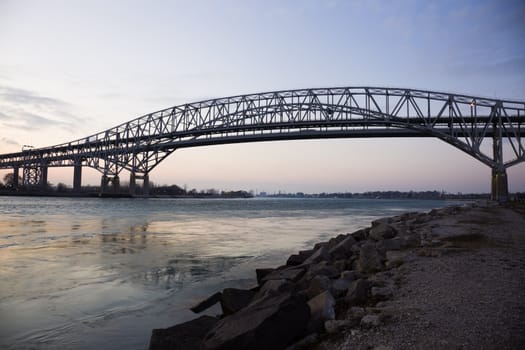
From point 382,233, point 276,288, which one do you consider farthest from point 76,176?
point 276,288

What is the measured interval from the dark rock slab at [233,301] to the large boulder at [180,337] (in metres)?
0.74

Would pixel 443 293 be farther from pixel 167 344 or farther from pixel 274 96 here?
pixel 274 96

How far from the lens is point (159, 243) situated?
41.5 feet

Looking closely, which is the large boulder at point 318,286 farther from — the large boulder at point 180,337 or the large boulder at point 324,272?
the large boulder at point 180,337

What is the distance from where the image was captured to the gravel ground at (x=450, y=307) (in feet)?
9.55

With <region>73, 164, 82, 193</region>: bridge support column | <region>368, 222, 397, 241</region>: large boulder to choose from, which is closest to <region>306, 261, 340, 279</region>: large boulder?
<region>368, 222, 397, 241</region>: large boulder

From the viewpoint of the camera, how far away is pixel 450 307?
3648mm

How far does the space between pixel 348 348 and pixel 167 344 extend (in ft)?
5.90

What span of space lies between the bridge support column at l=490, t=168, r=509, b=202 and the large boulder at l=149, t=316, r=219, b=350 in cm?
4065

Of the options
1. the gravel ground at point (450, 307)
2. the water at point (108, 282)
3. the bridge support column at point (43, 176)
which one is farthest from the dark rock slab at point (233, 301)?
the bridge support column at point (43, 176)

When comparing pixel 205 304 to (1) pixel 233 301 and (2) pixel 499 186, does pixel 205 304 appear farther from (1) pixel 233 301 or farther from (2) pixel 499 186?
(2) pixel 499 186

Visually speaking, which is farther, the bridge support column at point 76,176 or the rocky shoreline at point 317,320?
the bridge support column at point 76,176

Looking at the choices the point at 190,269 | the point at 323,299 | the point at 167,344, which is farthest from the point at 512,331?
the point at 190,269

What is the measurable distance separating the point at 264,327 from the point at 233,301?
161 cm
